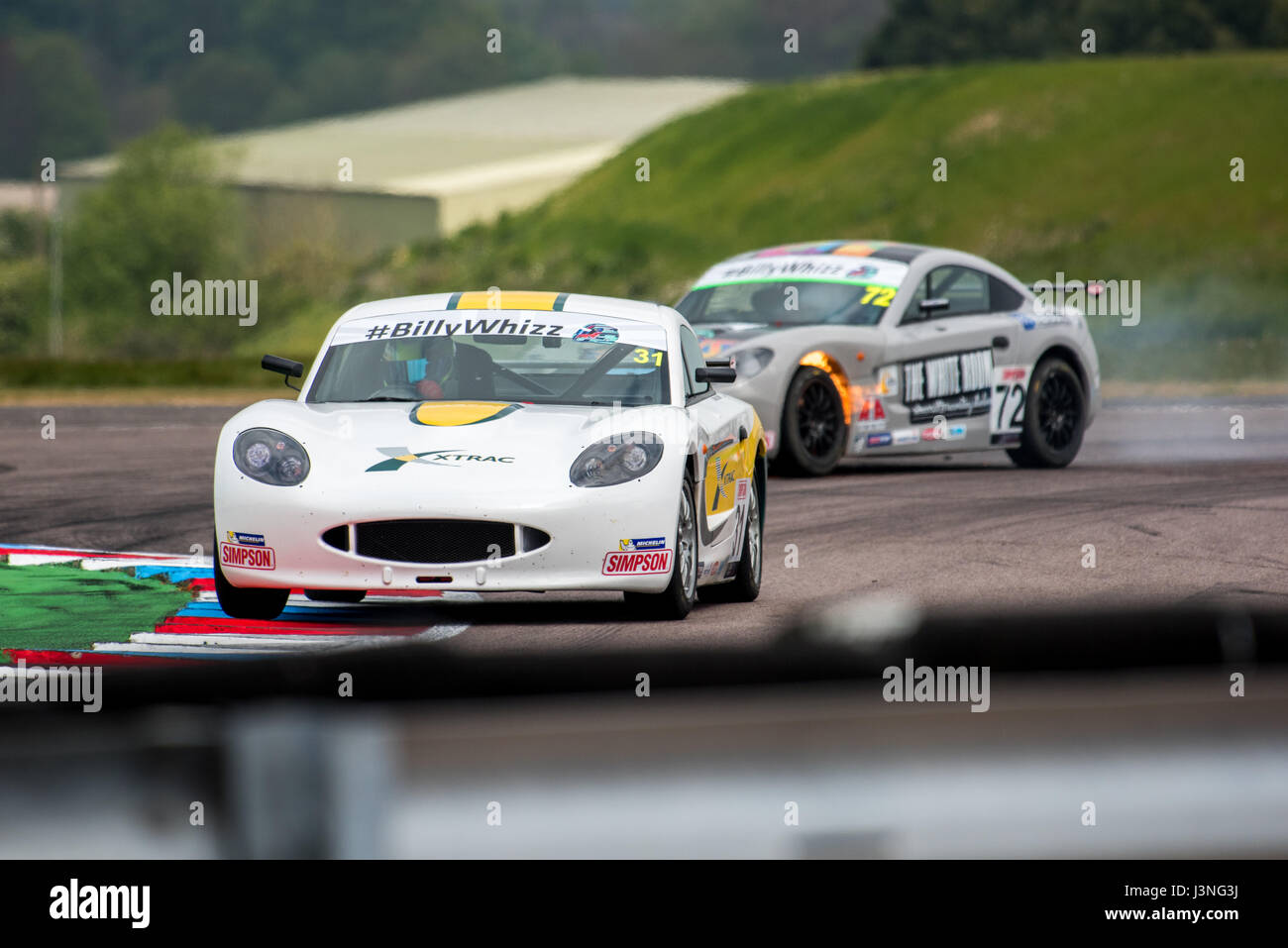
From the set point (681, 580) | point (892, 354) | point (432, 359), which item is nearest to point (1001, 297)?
point (892, 354)

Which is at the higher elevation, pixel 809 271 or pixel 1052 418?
pixel 809 271

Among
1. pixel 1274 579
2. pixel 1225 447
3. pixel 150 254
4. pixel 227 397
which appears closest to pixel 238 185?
pixel 150 254

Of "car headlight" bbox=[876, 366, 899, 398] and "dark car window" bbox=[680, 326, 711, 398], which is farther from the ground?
"car headlight" bbox=[876, 366, 899, 398]

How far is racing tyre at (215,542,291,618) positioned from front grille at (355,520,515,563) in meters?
0.55

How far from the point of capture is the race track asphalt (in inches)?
325

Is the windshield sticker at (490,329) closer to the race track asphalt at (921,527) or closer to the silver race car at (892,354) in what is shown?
the race track asphalt at (921,527)

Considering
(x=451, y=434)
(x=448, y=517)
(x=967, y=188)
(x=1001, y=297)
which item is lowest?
(x=448, y=517)

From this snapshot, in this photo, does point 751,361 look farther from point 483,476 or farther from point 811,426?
point 483,476

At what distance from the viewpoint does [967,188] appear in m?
73.4

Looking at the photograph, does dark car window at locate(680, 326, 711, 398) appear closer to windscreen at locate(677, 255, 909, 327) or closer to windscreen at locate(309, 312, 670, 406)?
windscreen at locate(309, 312, 670, 406)

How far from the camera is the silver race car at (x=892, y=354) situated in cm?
1371

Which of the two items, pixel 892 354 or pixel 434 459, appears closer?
pixel 434 459

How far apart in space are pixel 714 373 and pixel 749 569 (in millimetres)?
795

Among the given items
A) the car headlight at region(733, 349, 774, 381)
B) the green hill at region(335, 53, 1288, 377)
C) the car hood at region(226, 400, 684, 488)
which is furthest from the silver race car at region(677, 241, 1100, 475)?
the green hill at region(335, 53, 1288, 377)
